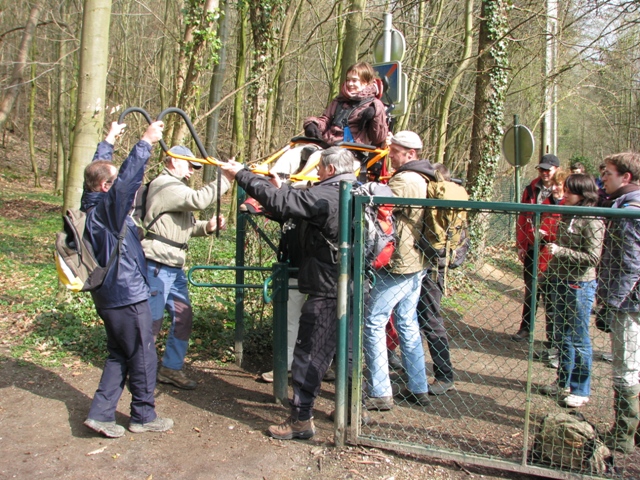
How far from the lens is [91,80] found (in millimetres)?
6301

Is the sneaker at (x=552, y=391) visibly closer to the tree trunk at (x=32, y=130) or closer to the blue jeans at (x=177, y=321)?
the blue jeans at (x=177, y=321)

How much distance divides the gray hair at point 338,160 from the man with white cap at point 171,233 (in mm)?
873

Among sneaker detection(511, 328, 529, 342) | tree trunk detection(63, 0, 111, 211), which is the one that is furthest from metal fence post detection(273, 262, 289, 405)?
sneaker detection(511, 328, 529, 342)

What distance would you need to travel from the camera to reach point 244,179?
12.4 feet

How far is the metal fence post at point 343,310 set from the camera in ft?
12.0

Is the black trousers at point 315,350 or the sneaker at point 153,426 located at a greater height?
the black trousers at point 315,350

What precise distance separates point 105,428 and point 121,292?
0.95 metres

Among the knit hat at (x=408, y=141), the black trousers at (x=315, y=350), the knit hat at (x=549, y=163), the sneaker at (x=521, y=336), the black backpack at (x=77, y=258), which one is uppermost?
the knit hat at (x=549, y=163)

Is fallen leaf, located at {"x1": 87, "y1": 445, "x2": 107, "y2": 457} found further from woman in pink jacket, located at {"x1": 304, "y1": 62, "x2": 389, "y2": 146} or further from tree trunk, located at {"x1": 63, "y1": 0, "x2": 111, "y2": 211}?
tree trunk, located at {"x1": 63, "y1": 0, "x2": 111, "y2": 211}

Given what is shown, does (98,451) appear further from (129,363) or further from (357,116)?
(357,116)

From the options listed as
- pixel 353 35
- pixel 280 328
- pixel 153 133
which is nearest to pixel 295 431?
pixel 280 328

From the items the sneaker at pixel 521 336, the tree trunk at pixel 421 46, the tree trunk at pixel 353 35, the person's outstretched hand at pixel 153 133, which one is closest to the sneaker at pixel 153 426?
the person's outstretched hand at pixel 153 133

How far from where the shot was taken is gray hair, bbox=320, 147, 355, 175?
392 centimetres

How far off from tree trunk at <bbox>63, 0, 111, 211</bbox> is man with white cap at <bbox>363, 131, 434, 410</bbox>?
3469 millimetres
